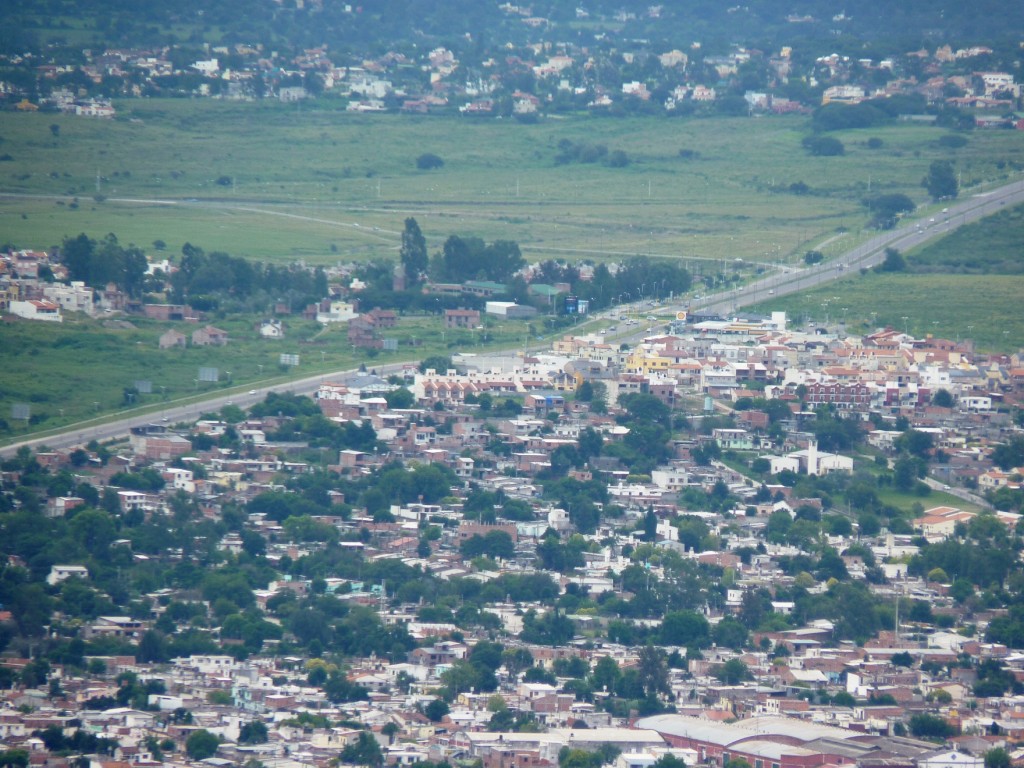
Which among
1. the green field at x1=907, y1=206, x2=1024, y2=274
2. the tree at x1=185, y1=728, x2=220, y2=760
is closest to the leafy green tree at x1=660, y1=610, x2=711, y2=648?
the tree at x1=185, y1=728, x2=220, y2=760

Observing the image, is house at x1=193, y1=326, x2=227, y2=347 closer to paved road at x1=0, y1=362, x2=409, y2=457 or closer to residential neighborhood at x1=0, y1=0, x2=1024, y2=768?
residential neighborhood at x1=0, y1=0, x2=1024, y2=768

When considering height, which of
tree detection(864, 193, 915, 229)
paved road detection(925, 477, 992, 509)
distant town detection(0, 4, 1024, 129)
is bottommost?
paved road detection(925, 477, 992, 509)

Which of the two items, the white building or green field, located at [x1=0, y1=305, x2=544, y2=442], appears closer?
green field, located at [x1=0, y1=305, x2=544, y2=442]

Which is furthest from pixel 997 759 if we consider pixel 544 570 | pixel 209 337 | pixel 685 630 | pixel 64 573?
pixel 209 337

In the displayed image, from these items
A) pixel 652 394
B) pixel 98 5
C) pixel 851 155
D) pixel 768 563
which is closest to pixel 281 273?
pixel 652 394

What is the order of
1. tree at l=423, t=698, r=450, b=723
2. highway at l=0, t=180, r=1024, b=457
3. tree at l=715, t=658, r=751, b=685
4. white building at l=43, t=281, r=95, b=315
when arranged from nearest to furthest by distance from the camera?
tree at l=423, t=698, r=450, b=723, tree at l=715, t=658, r=751, b=685, highway at l=0, t=180, r=1024, b=457, white building at l=43, t=281, r=95, b=315

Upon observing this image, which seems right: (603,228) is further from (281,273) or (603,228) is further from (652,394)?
(652,394)

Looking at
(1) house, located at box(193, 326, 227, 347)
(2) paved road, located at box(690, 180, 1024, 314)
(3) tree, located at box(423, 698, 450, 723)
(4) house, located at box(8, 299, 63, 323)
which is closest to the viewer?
(3) tree, located at box(423, 698, 450, 723)

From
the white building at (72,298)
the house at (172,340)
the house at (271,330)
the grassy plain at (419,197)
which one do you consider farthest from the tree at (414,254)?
the house at (172,340)
